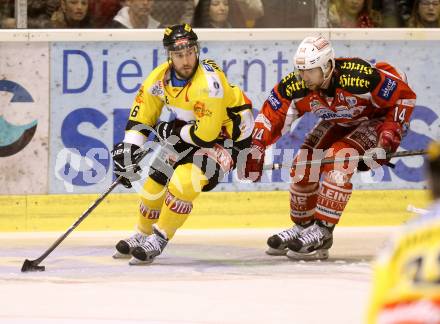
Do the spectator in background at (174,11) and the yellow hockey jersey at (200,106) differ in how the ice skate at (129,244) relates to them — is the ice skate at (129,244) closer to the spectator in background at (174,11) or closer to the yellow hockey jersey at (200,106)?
the yellow hockey jersey at (200,106)

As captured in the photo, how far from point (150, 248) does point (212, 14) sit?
2153 mm

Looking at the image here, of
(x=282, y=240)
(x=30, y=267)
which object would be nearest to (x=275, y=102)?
(x=282, y=240)

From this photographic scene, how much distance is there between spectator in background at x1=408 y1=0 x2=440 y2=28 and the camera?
7660mm

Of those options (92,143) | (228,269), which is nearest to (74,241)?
(92,143)

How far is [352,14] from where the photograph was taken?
760cm

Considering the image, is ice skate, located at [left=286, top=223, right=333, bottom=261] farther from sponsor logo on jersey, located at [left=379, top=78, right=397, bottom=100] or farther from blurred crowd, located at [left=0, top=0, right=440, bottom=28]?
blurred crowd, located at [left=0, top=0, right=440, bottom=28]

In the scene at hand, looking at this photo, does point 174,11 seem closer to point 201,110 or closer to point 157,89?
point 157,89

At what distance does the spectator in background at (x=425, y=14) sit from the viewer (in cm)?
766

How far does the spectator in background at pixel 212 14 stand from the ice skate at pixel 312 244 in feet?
6.07

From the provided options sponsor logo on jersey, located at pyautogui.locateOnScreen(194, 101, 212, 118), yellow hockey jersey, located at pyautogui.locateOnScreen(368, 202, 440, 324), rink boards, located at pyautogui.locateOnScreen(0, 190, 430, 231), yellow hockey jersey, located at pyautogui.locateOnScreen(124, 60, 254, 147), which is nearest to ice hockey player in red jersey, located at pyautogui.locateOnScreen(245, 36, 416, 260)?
yellow hockey jersey, located at pyautogui.locateOnScreen(124, 60, 254, 147)

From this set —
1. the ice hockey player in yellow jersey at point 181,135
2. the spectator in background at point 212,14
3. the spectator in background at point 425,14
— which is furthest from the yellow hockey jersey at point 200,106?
the spectator in background at point 425,14

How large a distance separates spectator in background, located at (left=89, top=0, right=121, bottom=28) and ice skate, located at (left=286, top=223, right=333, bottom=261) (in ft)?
6.96

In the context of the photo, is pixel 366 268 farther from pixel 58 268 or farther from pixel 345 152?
pixel 58 268

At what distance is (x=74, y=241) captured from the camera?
6789mm
